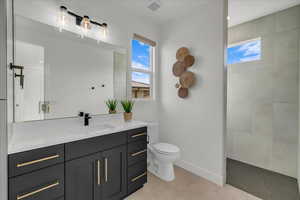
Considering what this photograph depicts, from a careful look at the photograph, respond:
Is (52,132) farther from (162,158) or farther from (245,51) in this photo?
(245,51)

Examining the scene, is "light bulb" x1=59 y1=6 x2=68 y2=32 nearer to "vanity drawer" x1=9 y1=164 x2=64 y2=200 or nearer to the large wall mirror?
the large wall mirror

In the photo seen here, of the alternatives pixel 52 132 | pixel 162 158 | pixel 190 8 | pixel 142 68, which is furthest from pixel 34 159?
pixel 190 8

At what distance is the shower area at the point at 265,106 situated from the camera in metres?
2.03

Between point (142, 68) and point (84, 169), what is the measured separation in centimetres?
182

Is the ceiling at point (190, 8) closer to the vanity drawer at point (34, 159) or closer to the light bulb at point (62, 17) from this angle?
the light bulb at point (62, 17)

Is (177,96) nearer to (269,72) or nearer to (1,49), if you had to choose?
(269,72)

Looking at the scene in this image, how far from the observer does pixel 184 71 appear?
7.72 ft

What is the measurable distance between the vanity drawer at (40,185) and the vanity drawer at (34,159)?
4cm

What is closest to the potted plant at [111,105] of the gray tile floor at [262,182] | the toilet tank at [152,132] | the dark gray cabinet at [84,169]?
the dark gray cabinet at [84,169]

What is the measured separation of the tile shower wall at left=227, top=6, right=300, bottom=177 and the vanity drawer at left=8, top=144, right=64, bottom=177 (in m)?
2.83

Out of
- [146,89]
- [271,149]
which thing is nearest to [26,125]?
[146,89]

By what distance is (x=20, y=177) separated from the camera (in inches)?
38.1

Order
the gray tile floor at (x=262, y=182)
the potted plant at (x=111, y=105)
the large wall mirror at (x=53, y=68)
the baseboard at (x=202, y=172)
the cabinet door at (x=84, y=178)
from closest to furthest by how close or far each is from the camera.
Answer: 1. the cabinet door at (x=84, y=178)
2. the large wall mirror at (x=53, y=68)
3. the gray tile floor at (x=262, y=182)
4. the baseboard at (x=202, y=172)
5. the potted plant at (x=111, y=105)

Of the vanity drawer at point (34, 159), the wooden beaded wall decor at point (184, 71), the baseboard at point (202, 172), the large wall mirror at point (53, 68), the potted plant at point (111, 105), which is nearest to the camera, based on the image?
the vanity drawer at point (34, 159)
